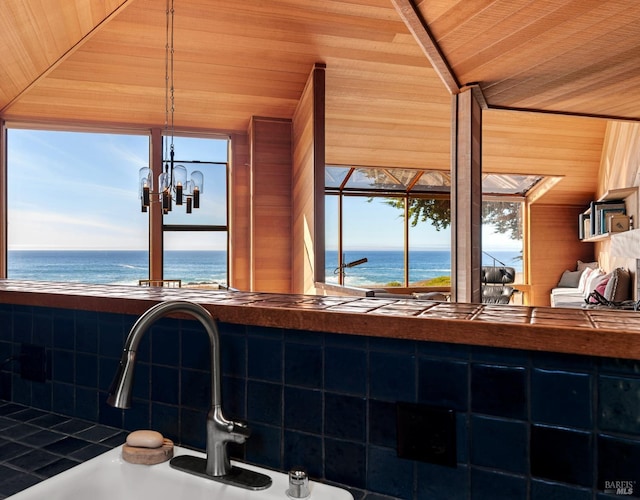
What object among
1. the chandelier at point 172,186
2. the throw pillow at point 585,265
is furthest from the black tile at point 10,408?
the throw pillow at point 585,265

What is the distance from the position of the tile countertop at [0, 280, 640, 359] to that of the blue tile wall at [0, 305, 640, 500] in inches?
1.3

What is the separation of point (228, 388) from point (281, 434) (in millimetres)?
149

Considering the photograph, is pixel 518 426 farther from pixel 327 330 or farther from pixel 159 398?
pixel 159 398

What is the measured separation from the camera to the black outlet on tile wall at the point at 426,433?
845mm

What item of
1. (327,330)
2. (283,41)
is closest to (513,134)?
(283,41)

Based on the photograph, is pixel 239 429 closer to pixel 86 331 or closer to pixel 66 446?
pixel 66 446

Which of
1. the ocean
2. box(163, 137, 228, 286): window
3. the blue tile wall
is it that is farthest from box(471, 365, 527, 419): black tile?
the ocean

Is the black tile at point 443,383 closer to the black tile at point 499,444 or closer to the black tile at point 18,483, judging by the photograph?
the black tile at point 499,444

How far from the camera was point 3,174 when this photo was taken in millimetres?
6312

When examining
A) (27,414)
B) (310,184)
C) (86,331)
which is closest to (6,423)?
(27,414)

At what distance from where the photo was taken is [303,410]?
3.19 ft

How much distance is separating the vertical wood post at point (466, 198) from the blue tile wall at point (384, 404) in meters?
2.74

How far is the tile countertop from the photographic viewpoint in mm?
739

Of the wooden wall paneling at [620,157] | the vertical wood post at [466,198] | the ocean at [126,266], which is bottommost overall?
the ocean at [126,266]
